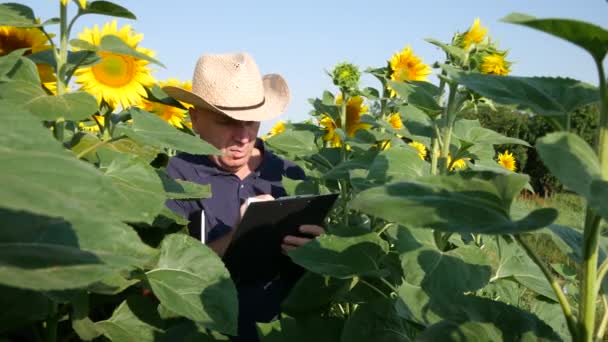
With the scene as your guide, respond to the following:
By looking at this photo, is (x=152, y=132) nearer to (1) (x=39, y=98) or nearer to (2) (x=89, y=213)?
(1) (x=39, y=98)

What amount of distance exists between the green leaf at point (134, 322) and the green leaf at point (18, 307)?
383mm

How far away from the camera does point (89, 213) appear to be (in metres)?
0.41

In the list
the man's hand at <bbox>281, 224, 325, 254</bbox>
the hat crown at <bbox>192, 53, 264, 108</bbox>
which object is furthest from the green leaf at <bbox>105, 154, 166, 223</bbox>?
the hat crown at <bbox>192, 53, 264, 108</bbox>

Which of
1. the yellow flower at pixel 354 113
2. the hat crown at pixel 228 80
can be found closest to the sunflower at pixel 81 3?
the hat crown at pixel 228 80

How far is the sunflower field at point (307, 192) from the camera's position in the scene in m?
0.54

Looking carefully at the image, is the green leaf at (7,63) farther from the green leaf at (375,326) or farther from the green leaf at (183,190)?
the green leaf at (375,326)

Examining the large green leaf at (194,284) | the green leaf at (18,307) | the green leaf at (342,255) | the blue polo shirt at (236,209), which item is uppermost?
the green leaf at (18,307)

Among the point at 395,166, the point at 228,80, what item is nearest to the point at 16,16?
the point at 395,166

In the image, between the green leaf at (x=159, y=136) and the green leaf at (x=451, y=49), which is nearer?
the green leaf at (x=159, y=136)

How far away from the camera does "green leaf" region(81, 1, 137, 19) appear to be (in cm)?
134

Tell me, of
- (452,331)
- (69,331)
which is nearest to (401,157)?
(452,331)

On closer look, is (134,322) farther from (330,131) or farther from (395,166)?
(330,131)

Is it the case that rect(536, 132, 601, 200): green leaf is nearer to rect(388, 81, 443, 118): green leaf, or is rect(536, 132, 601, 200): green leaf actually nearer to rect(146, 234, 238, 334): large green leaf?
rect(146, 234, 238, 334): large green leaf

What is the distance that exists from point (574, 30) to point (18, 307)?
32.3 inches
